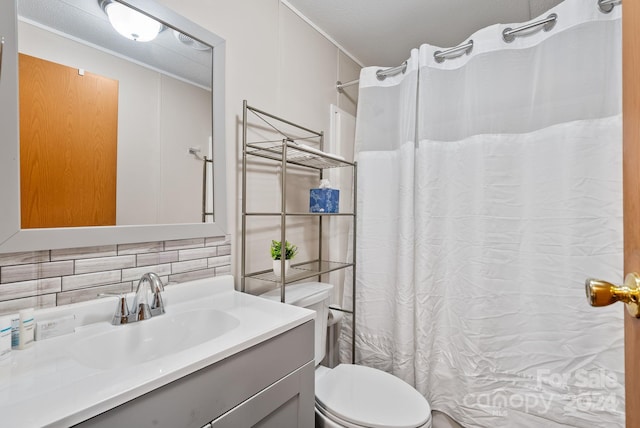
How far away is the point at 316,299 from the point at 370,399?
1.52ft

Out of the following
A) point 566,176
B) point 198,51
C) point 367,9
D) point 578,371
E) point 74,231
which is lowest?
point 578,371

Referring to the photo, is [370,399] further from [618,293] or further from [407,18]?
[407,18]

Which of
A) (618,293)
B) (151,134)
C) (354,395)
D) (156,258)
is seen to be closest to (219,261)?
(156,258)

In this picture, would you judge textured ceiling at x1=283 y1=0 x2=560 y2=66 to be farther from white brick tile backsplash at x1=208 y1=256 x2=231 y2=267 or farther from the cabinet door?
the cabinet door

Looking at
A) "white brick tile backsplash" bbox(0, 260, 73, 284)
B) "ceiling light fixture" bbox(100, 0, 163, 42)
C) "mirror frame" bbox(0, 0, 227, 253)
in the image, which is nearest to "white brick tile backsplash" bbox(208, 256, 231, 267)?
"mirror frame" bbox(0, 0, 227, 253)

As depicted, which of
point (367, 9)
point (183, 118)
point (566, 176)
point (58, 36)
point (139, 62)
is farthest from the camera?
point (367, 9)

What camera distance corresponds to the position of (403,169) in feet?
5.59

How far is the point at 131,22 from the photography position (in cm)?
102

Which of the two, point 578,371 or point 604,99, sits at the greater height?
point 604,99

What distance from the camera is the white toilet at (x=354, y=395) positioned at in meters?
1.16

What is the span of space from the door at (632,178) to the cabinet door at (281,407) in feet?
2.53

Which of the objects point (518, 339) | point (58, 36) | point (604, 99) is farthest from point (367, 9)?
point (518, 339)

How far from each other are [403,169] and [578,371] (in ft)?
3.81

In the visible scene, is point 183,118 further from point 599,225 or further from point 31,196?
point 599,225
